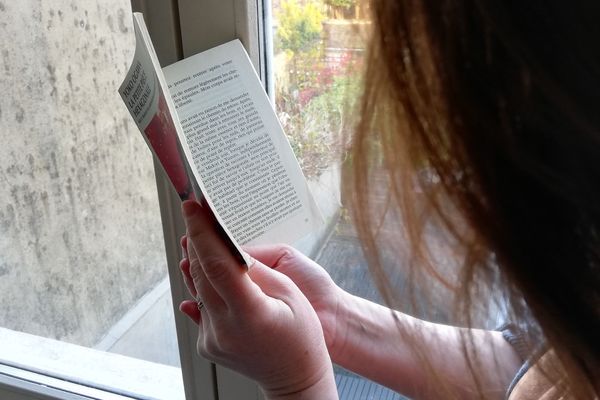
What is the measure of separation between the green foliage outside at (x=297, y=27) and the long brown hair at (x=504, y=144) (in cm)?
20

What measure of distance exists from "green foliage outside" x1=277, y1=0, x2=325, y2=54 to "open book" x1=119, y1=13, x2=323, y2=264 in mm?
47

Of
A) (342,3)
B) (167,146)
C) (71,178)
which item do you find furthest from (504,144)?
(71,178)

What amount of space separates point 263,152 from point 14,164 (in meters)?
0.37

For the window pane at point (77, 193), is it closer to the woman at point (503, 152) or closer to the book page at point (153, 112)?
the book page at point (153, 112)

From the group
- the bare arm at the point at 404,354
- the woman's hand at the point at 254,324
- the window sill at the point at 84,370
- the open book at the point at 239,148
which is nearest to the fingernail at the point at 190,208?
the woman's hand at the point at 254,324

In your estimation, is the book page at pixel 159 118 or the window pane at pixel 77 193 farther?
the window pane at pixel 77 193

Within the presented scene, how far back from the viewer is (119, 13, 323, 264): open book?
0.54m

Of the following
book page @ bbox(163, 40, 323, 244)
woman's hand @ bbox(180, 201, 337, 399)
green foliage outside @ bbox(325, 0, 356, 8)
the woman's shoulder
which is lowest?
the woman's shoulder

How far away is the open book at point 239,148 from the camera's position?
541 millimetres

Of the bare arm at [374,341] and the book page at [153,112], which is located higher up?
the book page at [153,112]

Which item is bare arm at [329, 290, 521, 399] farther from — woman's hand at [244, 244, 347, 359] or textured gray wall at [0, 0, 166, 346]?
textured gray wall at [0, 0, 166, 346]

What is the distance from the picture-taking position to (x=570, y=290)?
0.97ft

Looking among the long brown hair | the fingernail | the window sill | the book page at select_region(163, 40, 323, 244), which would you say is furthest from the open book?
the window sill

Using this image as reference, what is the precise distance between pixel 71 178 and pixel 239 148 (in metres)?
0.29
